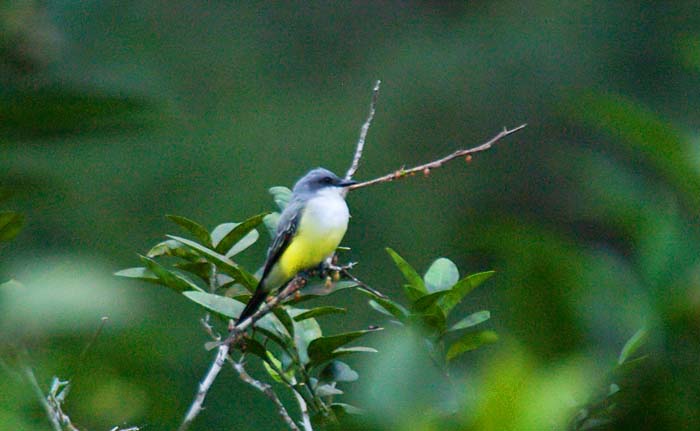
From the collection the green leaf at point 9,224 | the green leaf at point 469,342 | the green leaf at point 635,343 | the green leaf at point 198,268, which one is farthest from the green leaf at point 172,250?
the green leaf at point 635,343

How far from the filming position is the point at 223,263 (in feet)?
5.13

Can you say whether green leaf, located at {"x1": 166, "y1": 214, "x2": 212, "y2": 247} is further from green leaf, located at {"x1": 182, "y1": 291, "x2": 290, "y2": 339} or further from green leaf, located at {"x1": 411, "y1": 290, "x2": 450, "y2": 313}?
green leaf, located at {"x1": 411, "y1": 290, "x2": 450, "y2": 313}

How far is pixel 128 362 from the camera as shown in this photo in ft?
1.96

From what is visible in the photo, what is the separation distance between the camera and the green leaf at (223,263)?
1.52m

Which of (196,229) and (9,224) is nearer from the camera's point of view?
(9,224)

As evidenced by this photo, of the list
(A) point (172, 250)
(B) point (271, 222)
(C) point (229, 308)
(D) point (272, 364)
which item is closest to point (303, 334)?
(D) point (272, 364)

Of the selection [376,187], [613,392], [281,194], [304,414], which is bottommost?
[613,392]

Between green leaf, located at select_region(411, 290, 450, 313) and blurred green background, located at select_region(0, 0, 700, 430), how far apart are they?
103 mm

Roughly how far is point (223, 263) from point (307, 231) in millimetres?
1098

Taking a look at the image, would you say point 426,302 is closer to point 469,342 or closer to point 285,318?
point 469,342

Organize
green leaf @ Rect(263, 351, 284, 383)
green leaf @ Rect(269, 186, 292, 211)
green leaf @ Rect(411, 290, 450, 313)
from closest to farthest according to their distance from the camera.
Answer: green leaf @ Rect(411, 290, 450, 313)
green leaf @ Rect(263, 351, 284, 383)
green leaf @ Rect(269, 186, 292, 211)

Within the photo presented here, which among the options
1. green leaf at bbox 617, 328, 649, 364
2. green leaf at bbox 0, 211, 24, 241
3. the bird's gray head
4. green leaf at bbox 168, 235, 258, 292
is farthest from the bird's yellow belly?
green leaf at bbox 617, 328, 649, 364

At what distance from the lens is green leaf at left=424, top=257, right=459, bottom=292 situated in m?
1.63

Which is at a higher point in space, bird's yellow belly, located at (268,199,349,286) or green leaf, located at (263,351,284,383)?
bird's yellow belly, located at (268,199,349,286)
